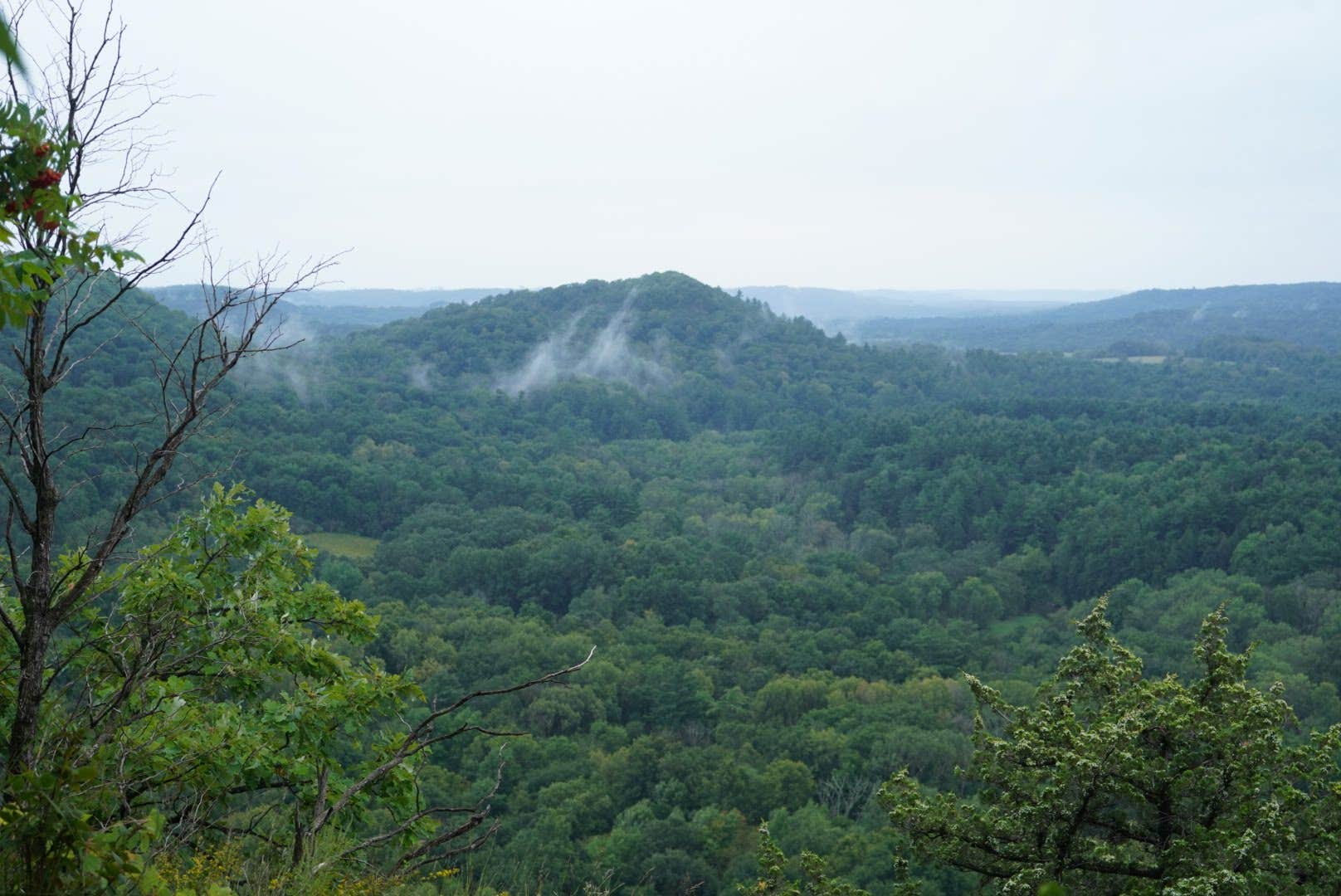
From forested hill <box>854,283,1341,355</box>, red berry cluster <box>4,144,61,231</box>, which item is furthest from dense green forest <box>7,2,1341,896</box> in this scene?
forested hill <box>854,283,1341,355</box>

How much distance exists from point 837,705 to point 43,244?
25551 millimetres

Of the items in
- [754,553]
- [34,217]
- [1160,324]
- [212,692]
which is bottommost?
[754,553]

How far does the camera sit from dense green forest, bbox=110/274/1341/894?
2155 cm

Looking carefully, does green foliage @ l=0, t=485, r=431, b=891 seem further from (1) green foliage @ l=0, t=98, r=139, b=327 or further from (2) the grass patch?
(2) the grass patch

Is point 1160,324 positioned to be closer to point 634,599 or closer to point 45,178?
point 634,599

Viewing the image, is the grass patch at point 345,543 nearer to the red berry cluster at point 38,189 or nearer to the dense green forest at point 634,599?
the dense green forest at point 634,599

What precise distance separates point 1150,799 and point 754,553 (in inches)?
1524

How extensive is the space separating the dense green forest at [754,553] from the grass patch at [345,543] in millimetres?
223

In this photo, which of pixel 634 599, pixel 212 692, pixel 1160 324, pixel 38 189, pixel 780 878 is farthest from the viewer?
pixel 1160 324

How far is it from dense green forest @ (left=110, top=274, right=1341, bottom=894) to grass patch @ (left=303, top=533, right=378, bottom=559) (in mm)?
223

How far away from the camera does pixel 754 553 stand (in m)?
44.6

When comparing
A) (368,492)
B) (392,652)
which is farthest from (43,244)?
(368,492)

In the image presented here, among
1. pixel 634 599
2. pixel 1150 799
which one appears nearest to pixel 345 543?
pixel 634 599

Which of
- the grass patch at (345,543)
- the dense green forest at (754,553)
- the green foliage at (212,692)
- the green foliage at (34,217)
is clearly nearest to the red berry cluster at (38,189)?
the green foliage at (34,217)
